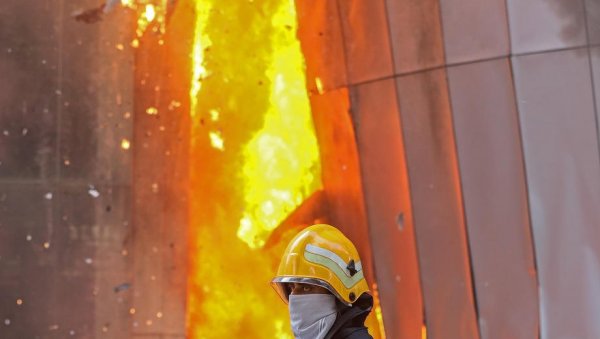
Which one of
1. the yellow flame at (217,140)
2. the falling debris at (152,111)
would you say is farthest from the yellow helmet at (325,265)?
the falling debris at (152,111)

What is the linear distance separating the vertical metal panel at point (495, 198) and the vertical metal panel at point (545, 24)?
5.6 inches

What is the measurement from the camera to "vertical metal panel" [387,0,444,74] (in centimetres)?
362

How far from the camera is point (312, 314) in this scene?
92.0 inches

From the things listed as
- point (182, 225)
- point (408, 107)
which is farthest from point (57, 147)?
point (408, 107)

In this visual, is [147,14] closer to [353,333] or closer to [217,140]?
[217,140]

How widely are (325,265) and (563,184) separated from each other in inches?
61.5

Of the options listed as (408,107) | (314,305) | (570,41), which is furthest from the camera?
(408,107)

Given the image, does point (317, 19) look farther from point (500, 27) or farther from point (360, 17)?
point (500, 27)

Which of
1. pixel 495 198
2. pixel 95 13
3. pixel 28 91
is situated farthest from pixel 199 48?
pixel 495 198

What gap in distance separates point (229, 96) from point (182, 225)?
2.55ft

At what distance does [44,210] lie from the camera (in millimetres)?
3830

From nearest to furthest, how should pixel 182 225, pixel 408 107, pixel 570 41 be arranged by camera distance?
pixel 570 41 → pixel 408 107 → pixel 182 225

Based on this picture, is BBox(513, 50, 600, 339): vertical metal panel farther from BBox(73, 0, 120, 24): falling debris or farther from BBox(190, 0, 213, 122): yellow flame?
BBox(73, 0, 120, 24): falling debris

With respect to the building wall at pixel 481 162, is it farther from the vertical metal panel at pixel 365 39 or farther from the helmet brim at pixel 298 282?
the helmet brim at pixel 298 282
